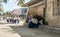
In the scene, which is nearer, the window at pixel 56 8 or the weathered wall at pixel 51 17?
the window at pixel 56 8

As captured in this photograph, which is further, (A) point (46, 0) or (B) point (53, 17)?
(A) point (46, 0)

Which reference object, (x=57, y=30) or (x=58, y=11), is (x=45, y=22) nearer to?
(x=58, y=11)

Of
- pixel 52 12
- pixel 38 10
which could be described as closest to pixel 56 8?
pixel 52 12

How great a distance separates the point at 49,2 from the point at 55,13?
2.26m

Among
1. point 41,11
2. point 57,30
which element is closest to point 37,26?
point 41,11

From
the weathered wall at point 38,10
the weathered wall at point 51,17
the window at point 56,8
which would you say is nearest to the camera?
the window at point 56,8

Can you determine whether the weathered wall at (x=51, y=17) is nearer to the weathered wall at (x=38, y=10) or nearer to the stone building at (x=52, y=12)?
the stone building at (x=52, y=12)

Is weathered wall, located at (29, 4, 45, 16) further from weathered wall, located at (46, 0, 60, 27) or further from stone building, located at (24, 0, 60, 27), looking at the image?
weathered wall, located at (46, 0, 60, 27)

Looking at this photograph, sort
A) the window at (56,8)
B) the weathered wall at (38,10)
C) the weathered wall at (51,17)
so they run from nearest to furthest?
the window at (56,8) < the weathered wall at (51,17) < the weathered wall at (38,10)

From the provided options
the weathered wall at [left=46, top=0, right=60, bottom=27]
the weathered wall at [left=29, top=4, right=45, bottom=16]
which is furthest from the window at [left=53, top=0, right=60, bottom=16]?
the weathered wall at [left=29, top=4, right=45, bottom=16]

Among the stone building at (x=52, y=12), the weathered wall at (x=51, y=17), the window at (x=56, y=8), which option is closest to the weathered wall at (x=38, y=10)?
the stone building at (x=52, y=12)

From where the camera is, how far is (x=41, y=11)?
1078 inches

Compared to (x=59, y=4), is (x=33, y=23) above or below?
below

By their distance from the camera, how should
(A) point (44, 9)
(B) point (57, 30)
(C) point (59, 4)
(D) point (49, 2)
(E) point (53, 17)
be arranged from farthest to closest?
(A) point (44, 9) < (D) point (49, 2) < (E) point (53, 17) < (C) point (59, 4) < (B) point (57, 30)
